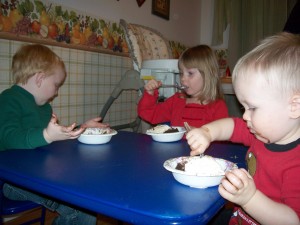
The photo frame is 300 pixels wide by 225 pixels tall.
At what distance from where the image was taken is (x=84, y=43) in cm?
200

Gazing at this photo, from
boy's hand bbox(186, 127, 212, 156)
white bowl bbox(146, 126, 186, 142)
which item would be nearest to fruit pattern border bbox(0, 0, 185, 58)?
white bowl bbox(146, 126, 186, 142)

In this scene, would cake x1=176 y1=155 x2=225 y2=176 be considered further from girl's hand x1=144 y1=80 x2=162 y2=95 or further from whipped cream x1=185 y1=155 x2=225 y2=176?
girl's hand x1=144 y1=80 x2=162 y2=95

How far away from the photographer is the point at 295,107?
0.65 meters

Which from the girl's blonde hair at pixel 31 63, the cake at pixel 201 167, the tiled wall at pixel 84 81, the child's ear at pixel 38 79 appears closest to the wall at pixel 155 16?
the tiled wall at pixel 84 81

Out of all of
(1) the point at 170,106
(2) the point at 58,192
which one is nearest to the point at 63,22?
(1) the point at 170,106

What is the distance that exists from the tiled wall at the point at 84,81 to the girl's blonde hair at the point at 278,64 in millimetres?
1335

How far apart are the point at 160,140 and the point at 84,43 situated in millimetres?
1228

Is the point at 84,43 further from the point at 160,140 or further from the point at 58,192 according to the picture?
the point at 58,192

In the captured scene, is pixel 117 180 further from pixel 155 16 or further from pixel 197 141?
pixel 155 16

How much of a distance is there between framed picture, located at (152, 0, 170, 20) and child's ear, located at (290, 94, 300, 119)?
2.38 m

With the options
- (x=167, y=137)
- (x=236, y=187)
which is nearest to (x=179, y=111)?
(x=167, y=137)

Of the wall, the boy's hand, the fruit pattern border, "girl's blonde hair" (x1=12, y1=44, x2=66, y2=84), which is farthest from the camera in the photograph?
the wall

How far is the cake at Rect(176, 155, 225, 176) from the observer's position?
615mm

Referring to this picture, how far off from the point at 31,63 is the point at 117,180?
958mm
